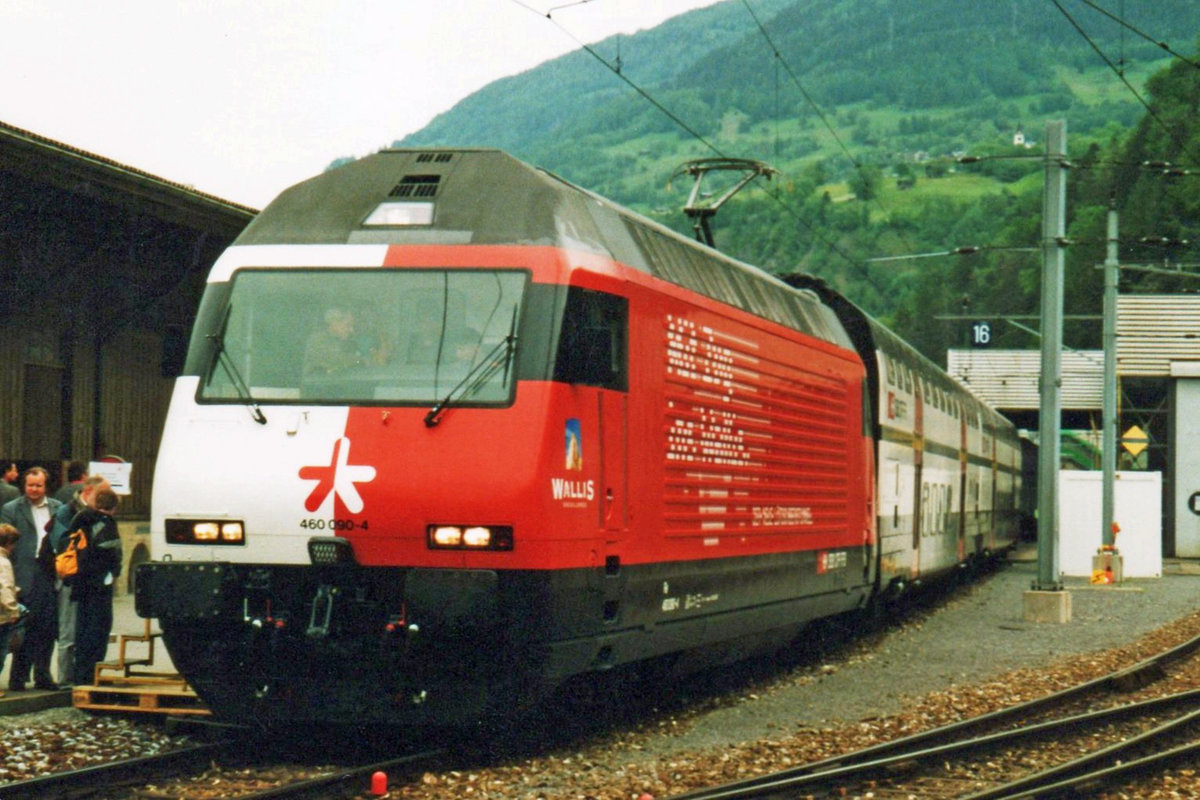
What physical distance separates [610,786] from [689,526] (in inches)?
110

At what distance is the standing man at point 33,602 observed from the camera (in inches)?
451

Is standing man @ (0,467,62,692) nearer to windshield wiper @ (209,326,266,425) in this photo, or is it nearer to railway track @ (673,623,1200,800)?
windshield wiper @ (209,326,266,425)

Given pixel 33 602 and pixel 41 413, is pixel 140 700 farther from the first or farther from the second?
pixel 41 413

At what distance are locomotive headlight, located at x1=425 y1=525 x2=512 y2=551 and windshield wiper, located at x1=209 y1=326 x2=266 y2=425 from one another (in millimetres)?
1183

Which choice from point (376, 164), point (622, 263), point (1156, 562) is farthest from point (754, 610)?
point (1156, 562)

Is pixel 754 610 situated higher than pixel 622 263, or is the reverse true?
pixel 622 263

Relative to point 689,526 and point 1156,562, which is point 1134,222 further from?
point 689,526

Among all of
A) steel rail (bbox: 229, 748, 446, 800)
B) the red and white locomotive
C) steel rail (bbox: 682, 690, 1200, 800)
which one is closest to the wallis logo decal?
the red and white locomotive

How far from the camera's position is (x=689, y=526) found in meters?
11.1

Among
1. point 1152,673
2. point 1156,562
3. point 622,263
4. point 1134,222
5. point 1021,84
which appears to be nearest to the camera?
point 622,263

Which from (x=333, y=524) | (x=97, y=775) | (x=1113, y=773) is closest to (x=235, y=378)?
(x=333, y=524)

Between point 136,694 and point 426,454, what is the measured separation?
306 centimetres

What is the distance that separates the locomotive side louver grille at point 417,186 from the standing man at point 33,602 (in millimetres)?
3692

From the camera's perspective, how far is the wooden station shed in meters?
16.6
